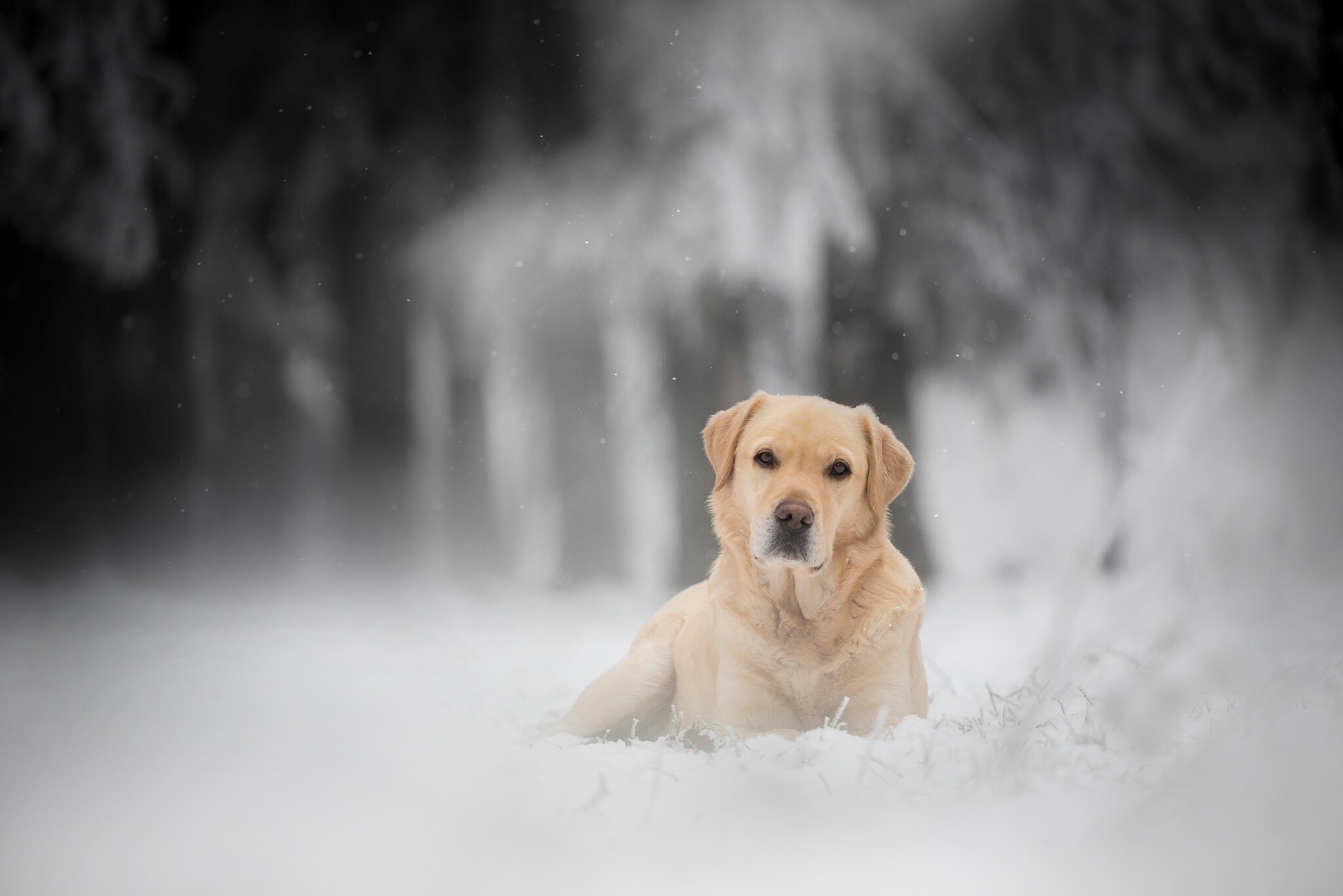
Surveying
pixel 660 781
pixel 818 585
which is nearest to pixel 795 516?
pixel 818 585

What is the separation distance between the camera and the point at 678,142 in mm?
2225

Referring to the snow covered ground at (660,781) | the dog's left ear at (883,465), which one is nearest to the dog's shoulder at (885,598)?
the dog's left ear at (883,465)

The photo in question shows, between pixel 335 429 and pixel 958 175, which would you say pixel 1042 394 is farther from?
pixel 335 429

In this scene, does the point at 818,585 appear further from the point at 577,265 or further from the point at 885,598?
the point at 577,265

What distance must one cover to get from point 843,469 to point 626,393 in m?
0.73

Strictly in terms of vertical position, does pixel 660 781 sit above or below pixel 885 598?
below

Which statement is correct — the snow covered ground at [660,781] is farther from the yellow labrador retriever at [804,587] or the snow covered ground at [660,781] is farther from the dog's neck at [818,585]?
the dog's neck at [818,585]

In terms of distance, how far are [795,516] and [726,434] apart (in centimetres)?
41

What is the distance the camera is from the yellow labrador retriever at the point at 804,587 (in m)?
1.66

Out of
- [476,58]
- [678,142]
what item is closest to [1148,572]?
[678,142]

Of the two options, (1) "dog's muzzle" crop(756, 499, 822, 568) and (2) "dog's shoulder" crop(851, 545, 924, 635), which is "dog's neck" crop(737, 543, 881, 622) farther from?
(1) "dog's muzzle" crop(756, 499, 822, 568)

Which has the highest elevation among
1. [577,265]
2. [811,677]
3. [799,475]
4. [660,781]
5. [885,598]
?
[577,265]

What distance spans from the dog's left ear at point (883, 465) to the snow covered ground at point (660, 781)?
47 centimetres

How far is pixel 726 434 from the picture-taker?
74.9 inches
